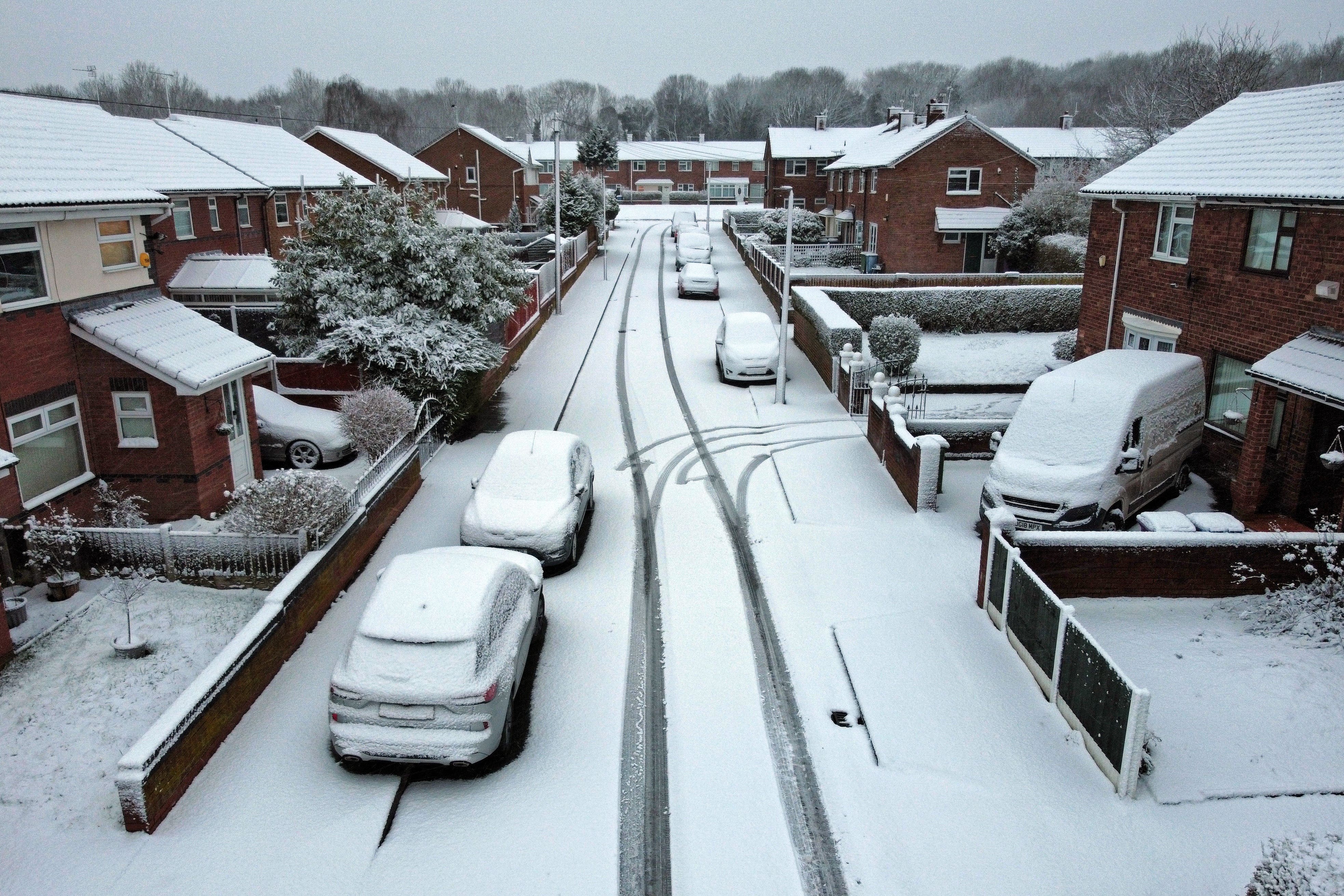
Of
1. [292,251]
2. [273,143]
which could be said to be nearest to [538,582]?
[292,251]

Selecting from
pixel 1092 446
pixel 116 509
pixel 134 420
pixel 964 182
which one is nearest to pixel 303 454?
pixel 134 420

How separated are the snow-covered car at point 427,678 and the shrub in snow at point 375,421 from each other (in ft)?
23.6

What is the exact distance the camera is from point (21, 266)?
12672mm

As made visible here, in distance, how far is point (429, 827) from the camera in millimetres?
7742

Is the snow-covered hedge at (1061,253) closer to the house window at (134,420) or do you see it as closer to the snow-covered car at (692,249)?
the snow-covered car at (692,249)

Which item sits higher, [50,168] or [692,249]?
[50,168]

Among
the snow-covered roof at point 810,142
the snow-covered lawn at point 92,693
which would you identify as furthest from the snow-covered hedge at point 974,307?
the snow-covered roof at point 810,142

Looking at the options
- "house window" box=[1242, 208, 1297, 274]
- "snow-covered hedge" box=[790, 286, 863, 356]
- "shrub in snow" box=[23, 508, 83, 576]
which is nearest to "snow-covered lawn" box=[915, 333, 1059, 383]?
"snow-covered hedge" box=[790, 286, 863, 356]

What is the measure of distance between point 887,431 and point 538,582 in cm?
853

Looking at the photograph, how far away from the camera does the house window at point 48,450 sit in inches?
493

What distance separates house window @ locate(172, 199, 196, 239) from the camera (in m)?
25.3

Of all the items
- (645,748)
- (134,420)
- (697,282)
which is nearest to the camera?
(645,748)

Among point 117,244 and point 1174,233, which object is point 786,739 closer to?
point 117,244

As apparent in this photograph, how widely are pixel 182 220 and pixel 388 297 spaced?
465 inches
